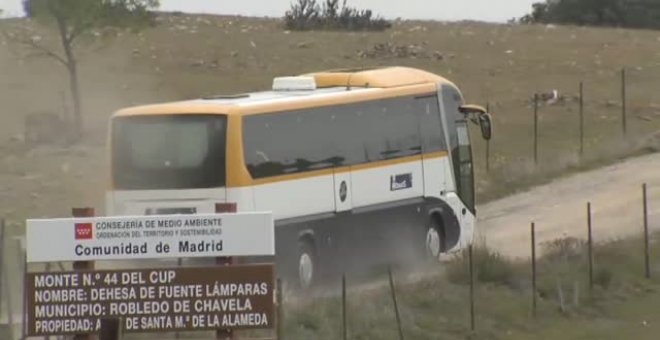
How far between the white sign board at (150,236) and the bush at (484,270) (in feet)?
28.0

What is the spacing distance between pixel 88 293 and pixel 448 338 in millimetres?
6503

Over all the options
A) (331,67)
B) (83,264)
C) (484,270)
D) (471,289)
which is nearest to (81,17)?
(331,67)

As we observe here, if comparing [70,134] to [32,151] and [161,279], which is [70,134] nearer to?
[32,151]

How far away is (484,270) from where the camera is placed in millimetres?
22188

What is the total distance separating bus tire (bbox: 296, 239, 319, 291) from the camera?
21.8 metres

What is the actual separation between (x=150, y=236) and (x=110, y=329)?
0.96 meters

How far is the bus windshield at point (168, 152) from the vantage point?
21062 millimetres

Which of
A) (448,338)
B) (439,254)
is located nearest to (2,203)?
(439,254)

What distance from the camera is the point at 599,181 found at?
33.4m

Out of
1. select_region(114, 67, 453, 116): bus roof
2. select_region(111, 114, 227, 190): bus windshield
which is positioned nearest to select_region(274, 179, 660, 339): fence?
select_region(111, 114, 227, 190): bus windshield

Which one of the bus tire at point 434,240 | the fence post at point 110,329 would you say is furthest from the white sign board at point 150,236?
the bus tire at point 434,240

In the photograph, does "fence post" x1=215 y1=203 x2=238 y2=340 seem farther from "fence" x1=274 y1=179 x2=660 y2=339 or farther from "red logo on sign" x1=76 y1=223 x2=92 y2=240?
"fence" x1=274 y1=179 x2=660 y2=339

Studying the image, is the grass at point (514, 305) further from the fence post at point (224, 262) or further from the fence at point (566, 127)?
the fence at point (566, 127)

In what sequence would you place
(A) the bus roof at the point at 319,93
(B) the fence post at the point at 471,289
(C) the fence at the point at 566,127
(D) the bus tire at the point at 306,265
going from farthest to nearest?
(C) the fence at the point at 566,127
(D) the bus tire at the point at 306,265
(A) the bus roof at the point at 319,93
(B) the fence post at the point at 471,289
